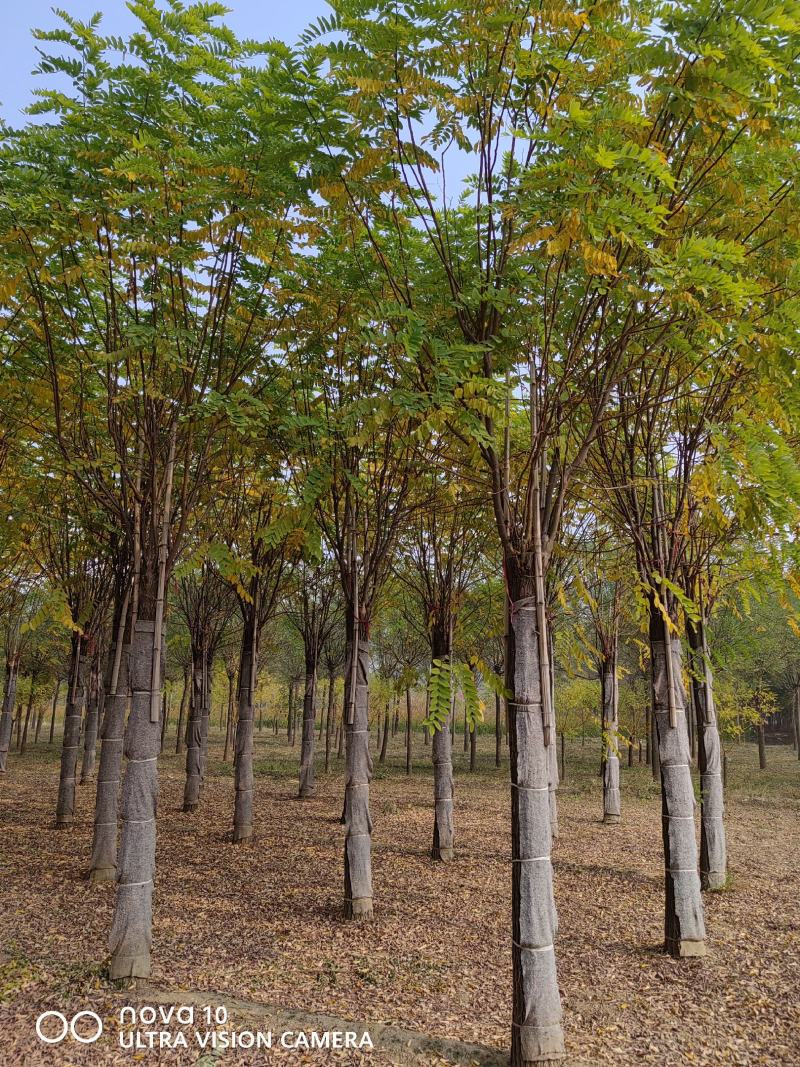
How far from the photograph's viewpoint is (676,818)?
288 inches

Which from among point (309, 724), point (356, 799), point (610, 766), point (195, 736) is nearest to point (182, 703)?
point (309, 724)

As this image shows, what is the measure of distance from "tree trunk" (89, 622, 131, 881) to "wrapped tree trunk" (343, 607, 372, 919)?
3.32m

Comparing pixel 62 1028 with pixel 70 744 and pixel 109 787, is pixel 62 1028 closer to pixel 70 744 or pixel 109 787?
pixel 109 787

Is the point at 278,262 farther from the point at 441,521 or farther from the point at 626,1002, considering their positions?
the point at 626,1002

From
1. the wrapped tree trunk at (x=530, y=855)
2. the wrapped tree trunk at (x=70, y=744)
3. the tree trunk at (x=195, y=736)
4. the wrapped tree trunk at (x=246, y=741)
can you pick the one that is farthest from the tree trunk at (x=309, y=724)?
the wrapped tree trunk at (x=530, y=855)

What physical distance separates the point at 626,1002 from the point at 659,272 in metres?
6.22

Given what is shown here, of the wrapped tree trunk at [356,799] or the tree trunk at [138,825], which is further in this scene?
the wrapped tree trunk at [356,799]

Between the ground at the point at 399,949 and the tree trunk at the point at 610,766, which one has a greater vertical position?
the tree trunk at the point at 610,766

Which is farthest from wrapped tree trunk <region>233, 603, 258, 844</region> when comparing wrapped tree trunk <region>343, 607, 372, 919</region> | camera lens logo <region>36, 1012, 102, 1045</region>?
camera lens logo <region>36, 1012, 102, 1045</region>

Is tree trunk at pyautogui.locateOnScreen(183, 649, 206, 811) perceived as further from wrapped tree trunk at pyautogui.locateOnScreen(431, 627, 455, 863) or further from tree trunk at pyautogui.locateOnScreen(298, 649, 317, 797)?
wrapped tree trunk at pyautogui.locateOnScreen(431, 627, 455, 863)

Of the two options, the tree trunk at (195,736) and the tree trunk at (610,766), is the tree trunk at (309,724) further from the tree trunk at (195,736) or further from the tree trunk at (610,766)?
the tree trunk at (610,766)

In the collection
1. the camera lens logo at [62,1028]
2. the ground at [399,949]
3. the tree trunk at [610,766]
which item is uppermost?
the tree trunk at [610,766]

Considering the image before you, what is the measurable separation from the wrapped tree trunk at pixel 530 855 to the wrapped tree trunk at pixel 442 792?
6.68 metres

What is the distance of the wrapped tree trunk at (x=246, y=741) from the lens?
12625 millimetres
